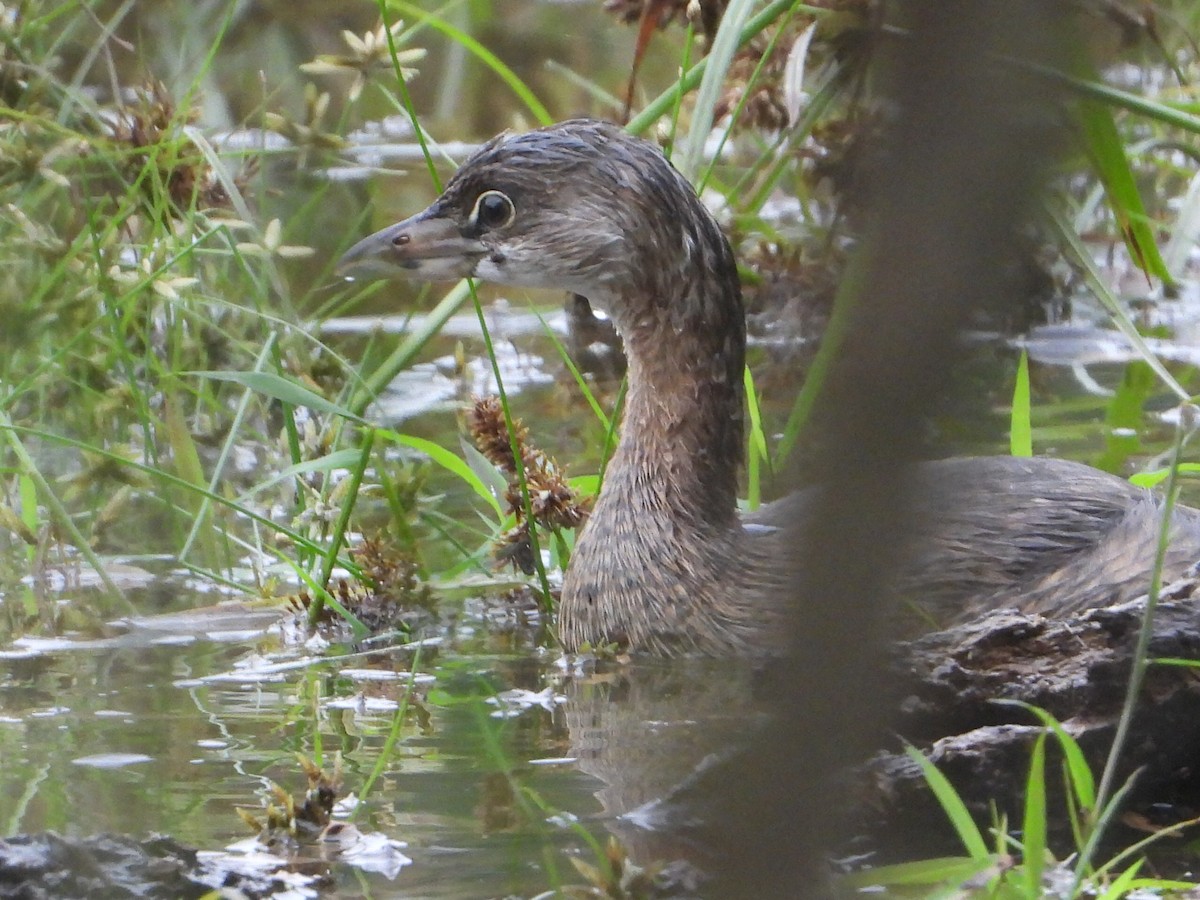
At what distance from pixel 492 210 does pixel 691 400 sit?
757 millimetres

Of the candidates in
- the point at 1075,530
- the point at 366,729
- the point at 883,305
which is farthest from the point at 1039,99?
the point at 1075,530

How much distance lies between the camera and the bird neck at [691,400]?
15.6 feet

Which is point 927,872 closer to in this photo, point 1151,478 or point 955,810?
point 955,810

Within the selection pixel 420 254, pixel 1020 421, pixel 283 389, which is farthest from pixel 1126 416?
pixel 283 389

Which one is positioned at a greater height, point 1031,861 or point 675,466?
point 675,466

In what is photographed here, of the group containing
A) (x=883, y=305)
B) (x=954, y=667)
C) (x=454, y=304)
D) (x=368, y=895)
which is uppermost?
(x=454, y=304)

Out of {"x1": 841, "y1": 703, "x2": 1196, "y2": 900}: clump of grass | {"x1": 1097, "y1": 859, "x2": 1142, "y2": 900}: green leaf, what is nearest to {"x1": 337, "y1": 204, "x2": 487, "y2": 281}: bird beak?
{"x1": 841, "y1": 703, "x2": 1196, "y2": 900}: clump of grass

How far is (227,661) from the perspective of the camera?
4.45 m

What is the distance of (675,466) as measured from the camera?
4754mm

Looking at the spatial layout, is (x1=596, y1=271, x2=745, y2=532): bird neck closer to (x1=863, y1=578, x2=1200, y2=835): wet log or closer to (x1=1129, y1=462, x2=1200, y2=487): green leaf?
(x1=1129, y1=462, x2=1200, y2=487): green leaf

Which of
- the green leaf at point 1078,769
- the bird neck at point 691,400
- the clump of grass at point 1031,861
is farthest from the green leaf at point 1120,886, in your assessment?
the bird neck at point 691,400

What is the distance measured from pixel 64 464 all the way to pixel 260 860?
309 cm

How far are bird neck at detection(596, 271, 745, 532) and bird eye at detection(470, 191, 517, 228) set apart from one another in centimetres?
48

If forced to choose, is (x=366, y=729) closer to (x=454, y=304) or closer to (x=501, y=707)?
(x=501, y=707)
